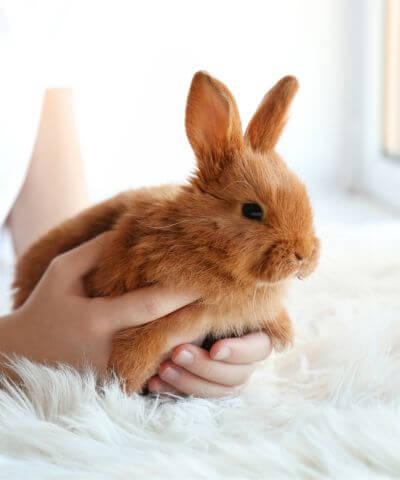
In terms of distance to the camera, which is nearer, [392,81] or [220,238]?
[220,238]

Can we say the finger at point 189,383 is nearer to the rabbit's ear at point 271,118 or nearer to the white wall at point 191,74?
the rabbit's ear at point 271,118

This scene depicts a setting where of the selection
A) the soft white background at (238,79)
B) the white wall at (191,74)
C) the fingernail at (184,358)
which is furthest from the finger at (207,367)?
the white wall at (191,74)

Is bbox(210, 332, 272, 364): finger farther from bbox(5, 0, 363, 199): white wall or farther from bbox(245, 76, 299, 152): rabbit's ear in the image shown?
bbox(5, 0, 363, 199): white wall

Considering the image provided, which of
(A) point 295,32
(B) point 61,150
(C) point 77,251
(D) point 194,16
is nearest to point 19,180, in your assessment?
(B) point 61,150

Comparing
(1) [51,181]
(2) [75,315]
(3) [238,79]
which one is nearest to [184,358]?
(2) [75,315]

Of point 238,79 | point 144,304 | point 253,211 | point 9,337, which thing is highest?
point 238,79

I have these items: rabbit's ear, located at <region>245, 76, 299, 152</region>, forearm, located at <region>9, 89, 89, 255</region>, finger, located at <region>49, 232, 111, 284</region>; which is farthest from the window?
finger, located at <region>49, 232, 111, 284</region>

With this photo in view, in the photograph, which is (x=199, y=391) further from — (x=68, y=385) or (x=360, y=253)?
(x=360, y=253)

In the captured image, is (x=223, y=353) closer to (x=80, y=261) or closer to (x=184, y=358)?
(x=184, y=358)
